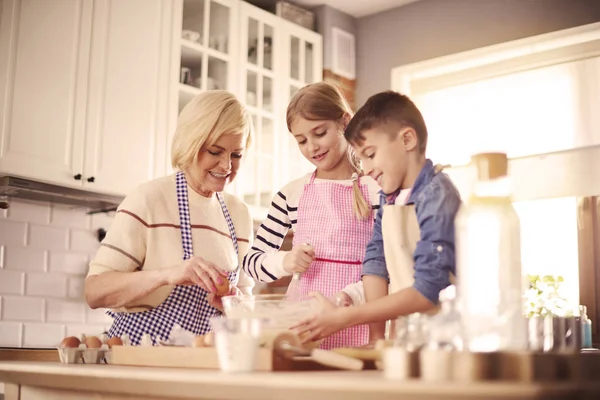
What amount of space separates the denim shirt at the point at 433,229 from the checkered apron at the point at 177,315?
0.79m

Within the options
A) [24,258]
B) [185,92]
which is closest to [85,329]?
[24,258]

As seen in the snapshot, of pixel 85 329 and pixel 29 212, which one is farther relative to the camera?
pixel 85 329

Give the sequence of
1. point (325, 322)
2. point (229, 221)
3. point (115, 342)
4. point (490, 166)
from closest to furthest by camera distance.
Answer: point (490, 166) < point (325, 322) < point (115, 342) < point (229, 221)

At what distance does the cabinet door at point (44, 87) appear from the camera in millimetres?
3041

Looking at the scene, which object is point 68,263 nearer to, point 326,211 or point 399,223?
point 326,211

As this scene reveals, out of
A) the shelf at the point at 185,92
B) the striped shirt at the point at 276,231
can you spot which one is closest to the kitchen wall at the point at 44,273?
the shelf at the point at 185,92

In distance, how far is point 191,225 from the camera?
2.17 metres

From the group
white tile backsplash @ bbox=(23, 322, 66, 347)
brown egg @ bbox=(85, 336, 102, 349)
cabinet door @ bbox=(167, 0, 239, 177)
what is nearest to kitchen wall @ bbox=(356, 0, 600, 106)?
cabinet door @ bbox=(167, 0, 239, 177)

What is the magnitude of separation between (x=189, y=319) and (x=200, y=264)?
32 centimetres

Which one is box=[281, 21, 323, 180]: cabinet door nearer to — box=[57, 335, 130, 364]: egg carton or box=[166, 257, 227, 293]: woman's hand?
box=[166, 257, 227, 293]: woman's hand

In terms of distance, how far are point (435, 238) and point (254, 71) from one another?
2985 millimetres

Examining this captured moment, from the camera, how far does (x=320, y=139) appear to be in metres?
2.00

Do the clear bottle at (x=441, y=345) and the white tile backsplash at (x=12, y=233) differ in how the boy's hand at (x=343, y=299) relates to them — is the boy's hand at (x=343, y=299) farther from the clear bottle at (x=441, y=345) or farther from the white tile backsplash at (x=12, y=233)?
the white tile backsplash at (x=12, y=233)

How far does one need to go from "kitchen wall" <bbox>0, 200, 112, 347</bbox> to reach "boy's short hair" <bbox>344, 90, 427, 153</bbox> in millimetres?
2158
